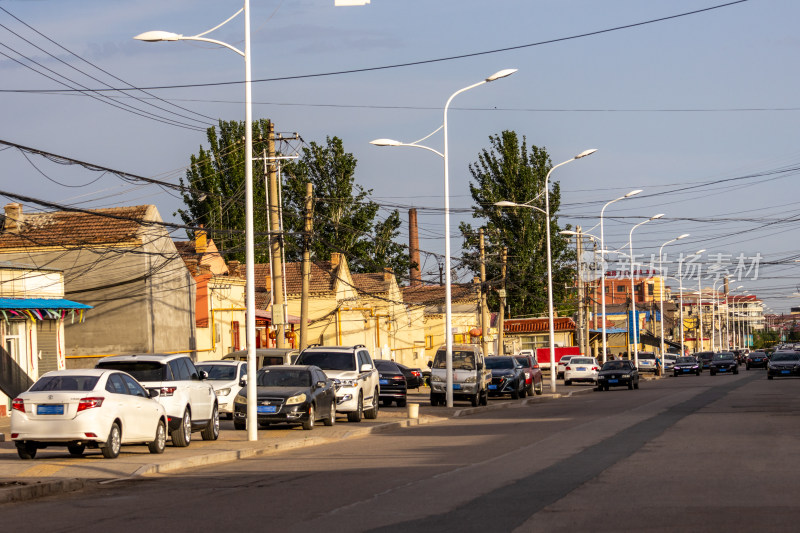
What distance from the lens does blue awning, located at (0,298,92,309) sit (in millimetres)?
32906

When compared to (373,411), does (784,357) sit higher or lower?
higher

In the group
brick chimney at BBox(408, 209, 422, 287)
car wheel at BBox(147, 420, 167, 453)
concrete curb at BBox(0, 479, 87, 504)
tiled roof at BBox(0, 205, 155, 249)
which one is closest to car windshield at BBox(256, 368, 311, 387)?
car wheel at BBox(147, 420, 167, 453)

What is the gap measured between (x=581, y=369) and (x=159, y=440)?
48122mm

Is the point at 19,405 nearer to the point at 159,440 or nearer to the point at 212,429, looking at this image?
the point at 159,440

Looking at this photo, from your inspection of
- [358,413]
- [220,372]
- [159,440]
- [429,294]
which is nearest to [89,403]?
[159,440]

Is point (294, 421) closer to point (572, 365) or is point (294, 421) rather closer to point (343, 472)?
point (343, 472)

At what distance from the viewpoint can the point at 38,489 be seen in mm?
14422

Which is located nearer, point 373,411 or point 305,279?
point 373,411

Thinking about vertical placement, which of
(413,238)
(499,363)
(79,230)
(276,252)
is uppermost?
(413,238)

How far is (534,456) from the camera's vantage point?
1859 centimetres

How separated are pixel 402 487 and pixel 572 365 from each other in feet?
174

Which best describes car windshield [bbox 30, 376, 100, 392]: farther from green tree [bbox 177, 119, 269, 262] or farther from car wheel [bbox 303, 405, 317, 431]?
green tree [bbox 177, 119, 269, 262]

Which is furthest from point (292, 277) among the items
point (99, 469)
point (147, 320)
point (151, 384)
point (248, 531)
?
point (248, 531)

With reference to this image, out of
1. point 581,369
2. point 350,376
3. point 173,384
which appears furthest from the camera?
point 581,369
